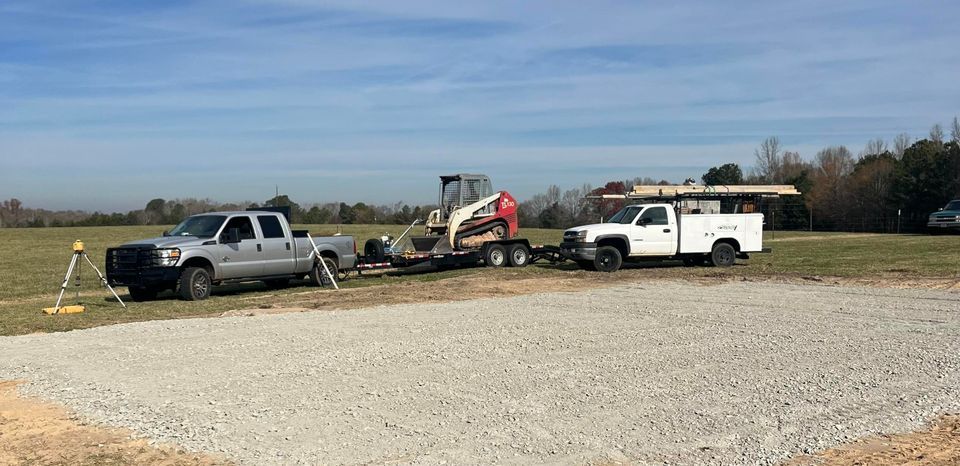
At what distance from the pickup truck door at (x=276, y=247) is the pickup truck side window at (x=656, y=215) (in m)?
9.81

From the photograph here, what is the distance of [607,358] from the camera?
8.80 metres

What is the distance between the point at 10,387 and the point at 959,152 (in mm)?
69984

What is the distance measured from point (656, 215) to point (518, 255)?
417 cm

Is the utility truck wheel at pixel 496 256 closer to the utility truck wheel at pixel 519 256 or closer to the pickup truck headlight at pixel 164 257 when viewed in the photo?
the utility truck wheel at pixel 519 256

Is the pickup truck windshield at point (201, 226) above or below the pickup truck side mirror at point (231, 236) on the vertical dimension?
above

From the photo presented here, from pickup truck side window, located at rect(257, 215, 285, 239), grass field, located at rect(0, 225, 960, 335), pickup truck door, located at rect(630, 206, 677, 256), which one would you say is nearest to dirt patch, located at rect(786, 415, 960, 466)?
grass field, located at rect(0, 225, 960, 335)

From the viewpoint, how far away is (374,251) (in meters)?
22.5

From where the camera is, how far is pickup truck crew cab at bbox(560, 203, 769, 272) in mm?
21984

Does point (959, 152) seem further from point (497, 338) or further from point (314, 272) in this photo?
point (497, 338)

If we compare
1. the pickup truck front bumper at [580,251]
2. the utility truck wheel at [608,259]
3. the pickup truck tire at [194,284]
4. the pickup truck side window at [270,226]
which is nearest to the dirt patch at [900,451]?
the pickup truck tire at [194,284]

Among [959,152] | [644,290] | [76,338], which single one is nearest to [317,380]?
[76,338]

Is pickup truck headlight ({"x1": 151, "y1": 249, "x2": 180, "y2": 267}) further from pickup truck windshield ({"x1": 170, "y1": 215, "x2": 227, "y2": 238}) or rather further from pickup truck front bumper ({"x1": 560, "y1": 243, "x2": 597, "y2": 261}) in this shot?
pickup truck front bumper ({"x1": 560, "y1": 243, "x2": 597, "y2": 261})

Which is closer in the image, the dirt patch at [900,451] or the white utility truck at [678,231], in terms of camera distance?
the dirt patch at [900,451]

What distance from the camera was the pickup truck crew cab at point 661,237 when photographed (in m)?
22.0
